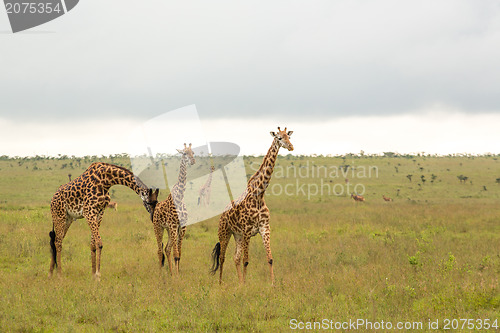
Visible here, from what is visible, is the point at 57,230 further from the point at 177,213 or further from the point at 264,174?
the point at 264,174

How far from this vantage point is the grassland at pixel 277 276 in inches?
348

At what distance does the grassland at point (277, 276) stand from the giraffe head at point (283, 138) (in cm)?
312

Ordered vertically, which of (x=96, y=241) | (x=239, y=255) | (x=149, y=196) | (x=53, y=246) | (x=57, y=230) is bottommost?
(x=239, y=255)

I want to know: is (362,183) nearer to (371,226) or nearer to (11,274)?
(371,226)

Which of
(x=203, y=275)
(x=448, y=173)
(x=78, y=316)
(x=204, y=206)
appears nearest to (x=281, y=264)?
(x=203, y=275)

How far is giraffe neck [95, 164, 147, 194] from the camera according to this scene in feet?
40.1

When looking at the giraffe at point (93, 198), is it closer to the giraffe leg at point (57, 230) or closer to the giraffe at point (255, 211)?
the giraffe leg at point (57, 230)

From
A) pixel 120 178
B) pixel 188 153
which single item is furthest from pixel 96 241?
pixel 188 153

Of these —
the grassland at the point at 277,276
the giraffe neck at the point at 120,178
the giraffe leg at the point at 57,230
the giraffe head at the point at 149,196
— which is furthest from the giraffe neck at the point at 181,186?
the giraffe leg at the point at 57,230

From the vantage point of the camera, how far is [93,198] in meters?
12.1

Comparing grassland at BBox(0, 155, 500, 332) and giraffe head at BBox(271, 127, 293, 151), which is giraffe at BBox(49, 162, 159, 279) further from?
giraffe head at BBox(271, 127, 293, 151)

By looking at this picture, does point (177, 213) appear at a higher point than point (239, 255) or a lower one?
higher

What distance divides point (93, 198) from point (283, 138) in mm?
5183

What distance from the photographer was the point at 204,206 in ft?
73.5
